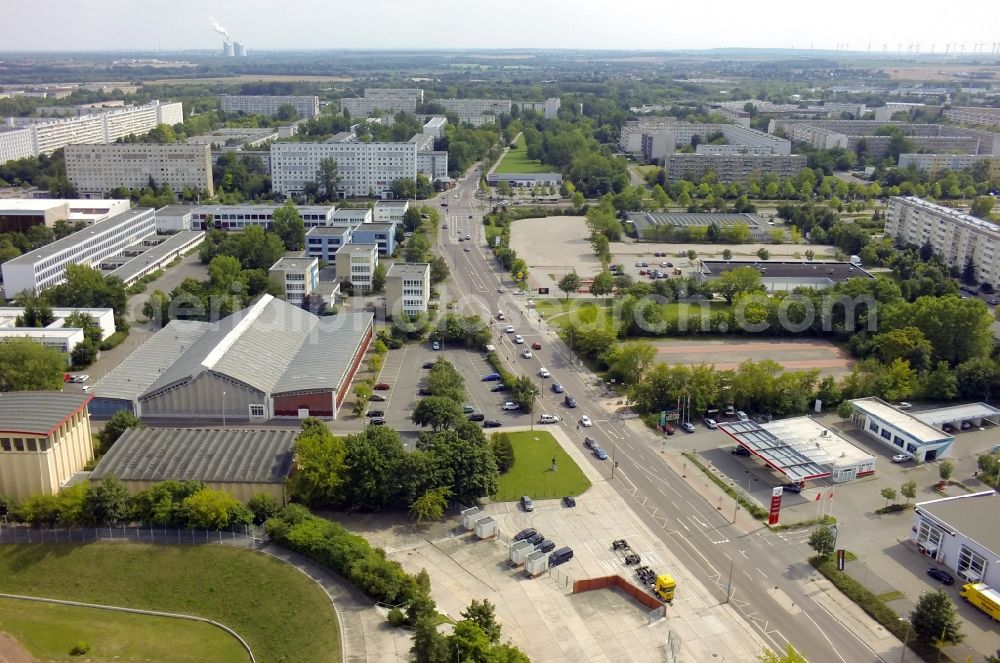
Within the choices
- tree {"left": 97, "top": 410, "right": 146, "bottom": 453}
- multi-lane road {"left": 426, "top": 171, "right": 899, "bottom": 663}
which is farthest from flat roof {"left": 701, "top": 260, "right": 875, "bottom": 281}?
tree {"left": 97, "top": 410, "right": 146, "bottom": 453}

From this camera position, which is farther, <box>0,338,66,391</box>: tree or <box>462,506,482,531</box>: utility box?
<box>0,338,66,391</box>: tree

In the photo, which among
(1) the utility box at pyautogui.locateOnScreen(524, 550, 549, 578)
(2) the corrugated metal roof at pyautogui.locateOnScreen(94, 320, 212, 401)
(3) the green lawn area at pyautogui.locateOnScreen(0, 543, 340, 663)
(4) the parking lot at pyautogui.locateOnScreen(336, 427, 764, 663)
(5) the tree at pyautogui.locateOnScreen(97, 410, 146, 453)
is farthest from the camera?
(2) the corrugated metal roof at pyautogui.locateOnScreen(94, 320, 212, 401)

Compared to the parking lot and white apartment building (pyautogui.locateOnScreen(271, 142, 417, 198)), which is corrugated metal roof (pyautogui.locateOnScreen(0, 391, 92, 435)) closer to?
the parking lot

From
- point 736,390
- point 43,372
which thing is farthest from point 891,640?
point 43,372

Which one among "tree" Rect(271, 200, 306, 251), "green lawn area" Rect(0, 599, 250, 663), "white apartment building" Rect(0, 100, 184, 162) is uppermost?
"white apartment building" Rect(0, 100, 184, 162)

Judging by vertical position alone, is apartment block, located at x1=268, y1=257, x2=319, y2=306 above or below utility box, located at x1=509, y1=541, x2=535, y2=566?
above

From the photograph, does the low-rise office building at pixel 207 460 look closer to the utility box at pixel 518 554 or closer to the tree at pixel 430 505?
the tree at pixel 430 505

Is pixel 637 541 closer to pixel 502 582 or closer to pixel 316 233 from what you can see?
pixel 502 582
